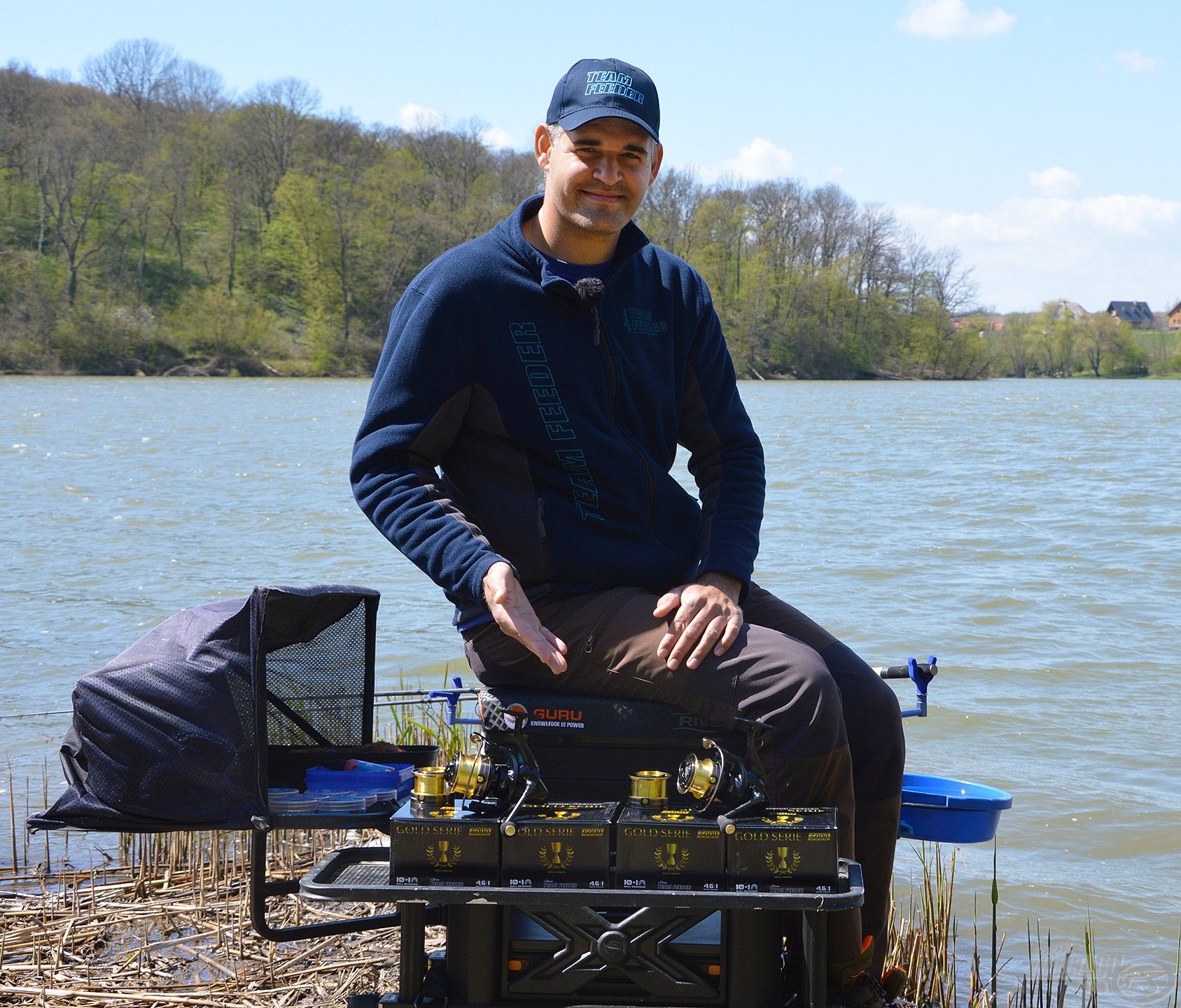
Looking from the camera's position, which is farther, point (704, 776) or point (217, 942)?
point (217, 942)

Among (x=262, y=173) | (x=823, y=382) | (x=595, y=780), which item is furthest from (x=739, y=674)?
(x=262, y=173)

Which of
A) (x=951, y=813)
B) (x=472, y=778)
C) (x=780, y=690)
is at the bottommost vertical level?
(x=951, y=813)

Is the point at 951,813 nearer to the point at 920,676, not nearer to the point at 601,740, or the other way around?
the point at 920,676

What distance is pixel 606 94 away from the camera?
276 cm

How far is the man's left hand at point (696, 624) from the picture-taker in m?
2.61

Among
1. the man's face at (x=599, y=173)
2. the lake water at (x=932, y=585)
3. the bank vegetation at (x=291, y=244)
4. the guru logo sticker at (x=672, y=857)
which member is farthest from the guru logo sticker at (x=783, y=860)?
the bank vegetation at (x=291, y=244)

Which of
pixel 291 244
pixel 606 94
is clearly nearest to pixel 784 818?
pixel 606 94

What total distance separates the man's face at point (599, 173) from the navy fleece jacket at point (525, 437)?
128 millimetres

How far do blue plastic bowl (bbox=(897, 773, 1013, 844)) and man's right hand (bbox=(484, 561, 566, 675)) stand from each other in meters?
0.93

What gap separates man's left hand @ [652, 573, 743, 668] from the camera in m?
2.61

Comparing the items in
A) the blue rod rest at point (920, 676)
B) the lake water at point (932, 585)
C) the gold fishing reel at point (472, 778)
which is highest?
the blue rod rest at point (920, 676)

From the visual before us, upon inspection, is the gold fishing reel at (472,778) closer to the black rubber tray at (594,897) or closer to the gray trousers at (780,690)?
the black rubber tray at (594,897)

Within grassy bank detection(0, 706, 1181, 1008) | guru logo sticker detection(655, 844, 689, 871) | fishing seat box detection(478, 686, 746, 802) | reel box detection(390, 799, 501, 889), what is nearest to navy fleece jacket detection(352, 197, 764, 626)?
fishing seat box detection(478, 686, 746, 802)

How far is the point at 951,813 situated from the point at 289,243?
73.0 metres
